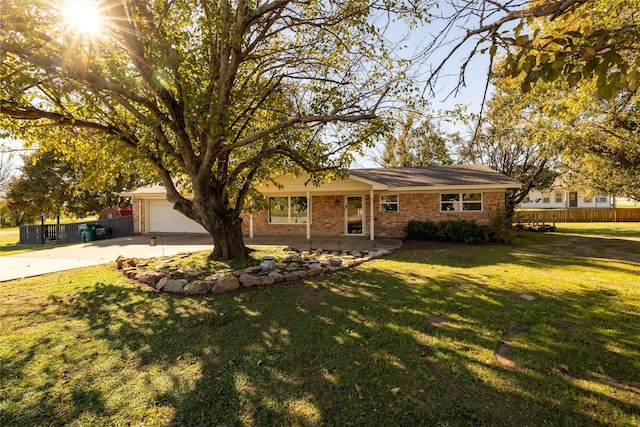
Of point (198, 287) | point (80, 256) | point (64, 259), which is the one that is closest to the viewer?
point (198, 287)

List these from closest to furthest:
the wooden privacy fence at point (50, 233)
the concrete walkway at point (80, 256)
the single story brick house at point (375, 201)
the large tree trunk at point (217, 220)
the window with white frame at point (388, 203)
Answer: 1. the large tree trunk at point (217, 220)
2. the concrete walkway at point (80, 256)
3. the single story brick house at point (375, 201)
4. the window with white frame at point (388, 203)
5. the wooden privacy fence at point (50, 233)

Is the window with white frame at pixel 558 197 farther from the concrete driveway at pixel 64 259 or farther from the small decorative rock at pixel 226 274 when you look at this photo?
the concrete driveway at pixel 64 259

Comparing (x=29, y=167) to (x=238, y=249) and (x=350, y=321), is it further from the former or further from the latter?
(x=350, y=321)

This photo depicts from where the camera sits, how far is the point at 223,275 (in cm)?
697

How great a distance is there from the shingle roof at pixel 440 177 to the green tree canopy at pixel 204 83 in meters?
5.87

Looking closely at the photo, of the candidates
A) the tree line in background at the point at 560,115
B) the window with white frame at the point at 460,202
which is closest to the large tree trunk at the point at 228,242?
the tree line in background at the point at 560,115

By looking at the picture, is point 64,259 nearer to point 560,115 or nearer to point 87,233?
point 87,233

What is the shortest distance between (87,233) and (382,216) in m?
16.4

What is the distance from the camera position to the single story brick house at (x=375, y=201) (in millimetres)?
14141

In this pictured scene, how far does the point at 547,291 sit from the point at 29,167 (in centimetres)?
3494

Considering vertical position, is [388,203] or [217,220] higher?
[388,203]

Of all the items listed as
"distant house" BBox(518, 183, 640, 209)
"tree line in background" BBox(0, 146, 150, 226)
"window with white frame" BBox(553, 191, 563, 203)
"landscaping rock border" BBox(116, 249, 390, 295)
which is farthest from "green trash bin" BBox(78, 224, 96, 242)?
"window with white frame" BBox(553, 191, 563, 203)

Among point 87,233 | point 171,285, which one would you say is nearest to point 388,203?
point 171,285

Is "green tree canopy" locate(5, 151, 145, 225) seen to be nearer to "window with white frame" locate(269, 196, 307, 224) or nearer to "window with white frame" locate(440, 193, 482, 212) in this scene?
"window with white frame" locate(269, 196, 307, 224)
